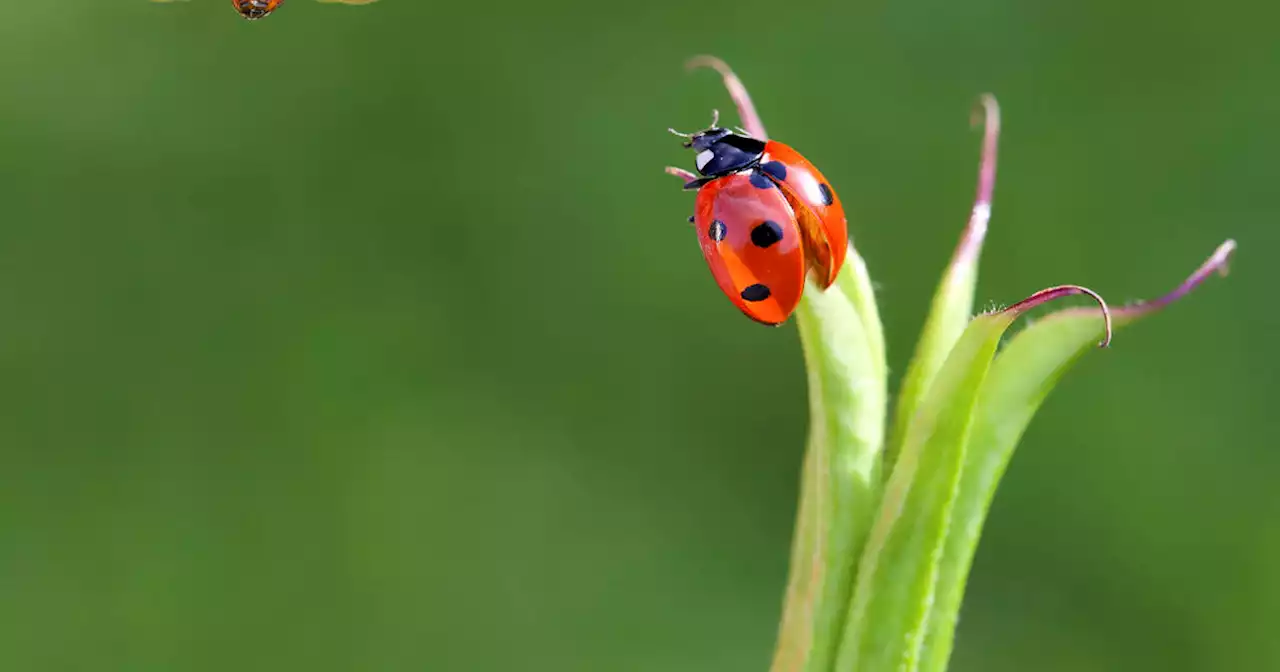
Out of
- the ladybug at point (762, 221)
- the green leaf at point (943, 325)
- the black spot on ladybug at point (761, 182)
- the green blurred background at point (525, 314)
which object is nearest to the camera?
the green leaf at point (943, 325)

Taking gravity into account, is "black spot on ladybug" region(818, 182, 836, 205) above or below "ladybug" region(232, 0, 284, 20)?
above

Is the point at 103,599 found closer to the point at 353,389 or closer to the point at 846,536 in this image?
the point at 353,389

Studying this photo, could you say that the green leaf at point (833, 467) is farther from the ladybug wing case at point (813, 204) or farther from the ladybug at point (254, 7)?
the ladybug at point (254, 7)

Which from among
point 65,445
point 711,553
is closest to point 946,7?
point 711,553

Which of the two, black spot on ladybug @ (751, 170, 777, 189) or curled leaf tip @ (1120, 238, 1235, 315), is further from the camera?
black spot on ladybug @ (751, 170, 777, 189)

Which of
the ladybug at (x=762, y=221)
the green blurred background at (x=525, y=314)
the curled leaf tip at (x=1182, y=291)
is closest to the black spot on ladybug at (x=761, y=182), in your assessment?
the ladybug at (x=762, y=221)

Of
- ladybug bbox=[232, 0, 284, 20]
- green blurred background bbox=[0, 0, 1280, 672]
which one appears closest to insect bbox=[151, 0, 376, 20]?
ladybug bbox=[232, 0, 284, 20]

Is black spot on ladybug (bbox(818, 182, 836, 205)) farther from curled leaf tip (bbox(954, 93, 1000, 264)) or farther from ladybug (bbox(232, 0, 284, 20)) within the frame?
ladybug (bbox(232, 0, 284, 20))
